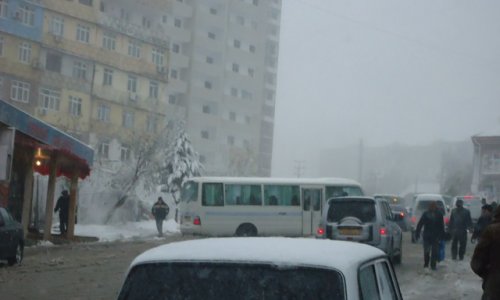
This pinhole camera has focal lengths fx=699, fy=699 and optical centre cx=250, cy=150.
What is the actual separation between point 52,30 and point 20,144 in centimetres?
3065

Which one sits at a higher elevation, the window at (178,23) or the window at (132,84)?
the window at (178,23)

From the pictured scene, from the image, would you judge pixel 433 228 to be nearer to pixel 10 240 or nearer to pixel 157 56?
pixel 10 240

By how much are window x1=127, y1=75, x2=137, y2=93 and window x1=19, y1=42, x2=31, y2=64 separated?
10.6m

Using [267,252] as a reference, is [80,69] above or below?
above

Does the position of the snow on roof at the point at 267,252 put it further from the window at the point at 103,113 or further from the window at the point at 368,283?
the window at the point at 103,113

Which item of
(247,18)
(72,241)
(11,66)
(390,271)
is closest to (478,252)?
(390,271)

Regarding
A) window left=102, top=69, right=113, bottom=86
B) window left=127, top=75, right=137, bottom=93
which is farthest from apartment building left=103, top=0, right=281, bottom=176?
window left=102, top=69, right=113, bottom=86

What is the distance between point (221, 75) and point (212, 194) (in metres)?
49.2

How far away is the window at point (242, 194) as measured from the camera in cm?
3256

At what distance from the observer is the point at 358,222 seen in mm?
18547

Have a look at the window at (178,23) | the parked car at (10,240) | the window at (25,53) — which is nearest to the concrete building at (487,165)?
the window at (178,23)

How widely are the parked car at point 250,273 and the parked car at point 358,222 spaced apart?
14.0m

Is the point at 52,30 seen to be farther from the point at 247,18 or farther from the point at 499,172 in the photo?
the point at 499,172

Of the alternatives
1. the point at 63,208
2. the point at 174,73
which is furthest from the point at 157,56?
the point at 63,208
